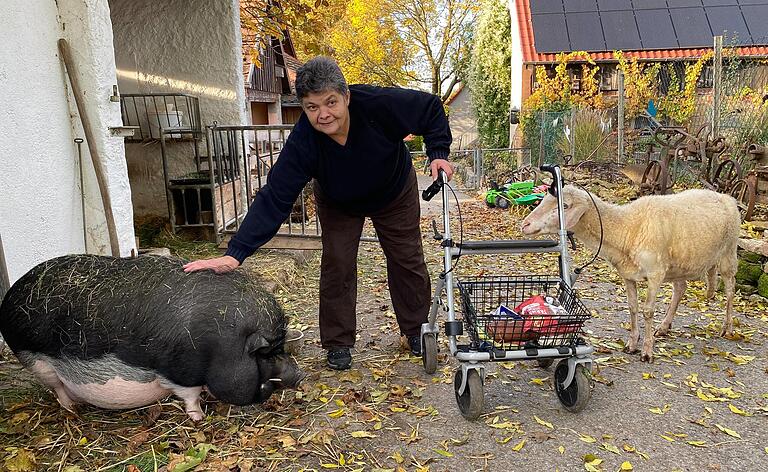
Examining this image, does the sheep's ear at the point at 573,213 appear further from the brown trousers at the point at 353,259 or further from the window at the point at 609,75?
the window at the point at 609,75

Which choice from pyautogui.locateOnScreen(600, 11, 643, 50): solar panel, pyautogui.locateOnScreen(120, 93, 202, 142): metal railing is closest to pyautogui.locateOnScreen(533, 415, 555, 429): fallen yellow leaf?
pyautogui.locateOnScreen(120, 93, 202, 142): metal railing

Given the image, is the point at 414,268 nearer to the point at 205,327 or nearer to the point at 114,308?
the point at 205,327

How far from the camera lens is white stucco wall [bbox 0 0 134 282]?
4.08 meters

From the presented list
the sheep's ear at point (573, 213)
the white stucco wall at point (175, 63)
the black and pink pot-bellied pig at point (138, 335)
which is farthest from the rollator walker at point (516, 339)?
the white stucco wall at point (175, 63)

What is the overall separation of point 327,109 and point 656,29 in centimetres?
2017

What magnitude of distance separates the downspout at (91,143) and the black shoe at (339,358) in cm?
217

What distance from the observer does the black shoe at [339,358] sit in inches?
163

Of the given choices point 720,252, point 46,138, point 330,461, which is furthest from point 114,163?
point 720,252

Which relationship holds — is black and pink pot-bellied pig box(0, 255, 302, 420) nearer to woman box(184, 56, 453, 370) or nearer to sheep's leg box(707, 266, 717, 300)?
woman box(184, 56, 453, 370)

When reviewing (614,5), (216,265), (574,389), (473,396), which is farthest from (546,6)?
(216,265)

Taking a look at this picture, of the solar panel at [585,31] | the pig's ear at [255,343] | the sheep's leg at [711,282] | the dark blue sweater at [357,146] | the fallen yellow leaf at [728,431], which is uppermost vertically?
the solar panel at [585,31]

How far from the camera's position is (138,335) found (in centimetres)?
293

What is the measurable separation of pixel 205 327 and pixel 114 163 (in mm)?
2714

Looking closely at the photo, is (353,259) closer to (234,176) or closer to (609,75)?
(234,176)
